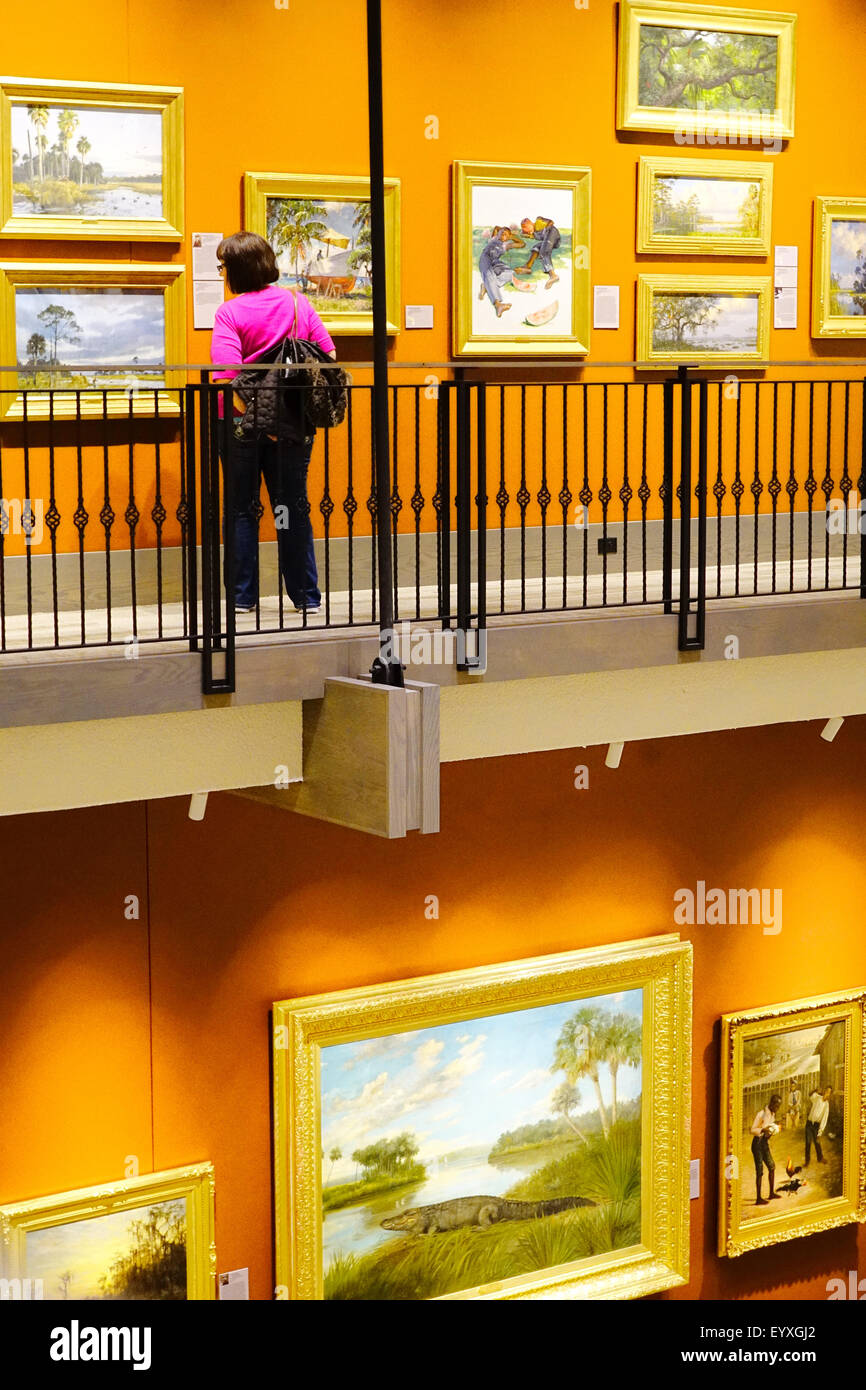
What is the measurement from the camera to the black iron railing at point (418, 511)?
6.94 metres

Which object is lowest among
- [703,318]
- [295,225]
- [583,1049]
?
[583,1049]

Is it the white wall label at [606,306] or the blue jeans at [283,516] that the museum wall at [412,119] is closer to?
the white wall label at [606,306]

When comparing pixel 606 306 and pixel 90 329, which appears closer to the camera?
pixel 90 329

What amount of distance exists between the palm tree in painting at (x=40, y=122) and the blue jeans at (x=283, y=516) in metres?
1.99

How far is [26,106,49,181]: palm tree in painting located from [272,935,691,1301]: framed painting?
174 inches

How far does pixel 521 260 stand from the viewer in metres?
9.58

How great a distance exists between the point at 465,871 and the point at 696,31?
5.22 m

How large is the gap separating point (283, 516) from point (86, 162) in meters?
2.31

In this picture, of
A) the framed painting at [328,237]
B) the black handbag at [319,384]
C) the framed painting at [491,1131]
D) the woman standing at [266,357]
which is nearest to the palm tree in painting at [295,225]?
the framed painting at [328,237]

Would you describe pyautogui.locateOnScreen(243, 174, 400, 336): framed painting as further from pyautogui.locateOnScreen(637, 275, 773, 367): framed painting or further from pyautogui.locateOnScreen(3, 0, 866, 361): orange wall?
pyautogui.locateOnScreen(637, 275, 773, 367): framed painting

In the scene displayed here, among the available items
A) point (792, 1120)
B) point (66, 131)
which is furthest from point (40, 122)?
point (792, 1120)

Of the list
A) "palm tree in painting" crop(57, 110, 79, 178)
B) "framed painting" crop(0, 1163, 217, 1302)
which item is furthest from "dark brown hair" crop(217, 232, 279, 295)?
"framed painting" crop(0, 1163, 217, 1302)

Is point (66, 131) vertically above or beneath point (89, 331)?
above

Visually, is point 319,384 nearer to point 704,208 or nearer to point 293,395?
point 293,395
